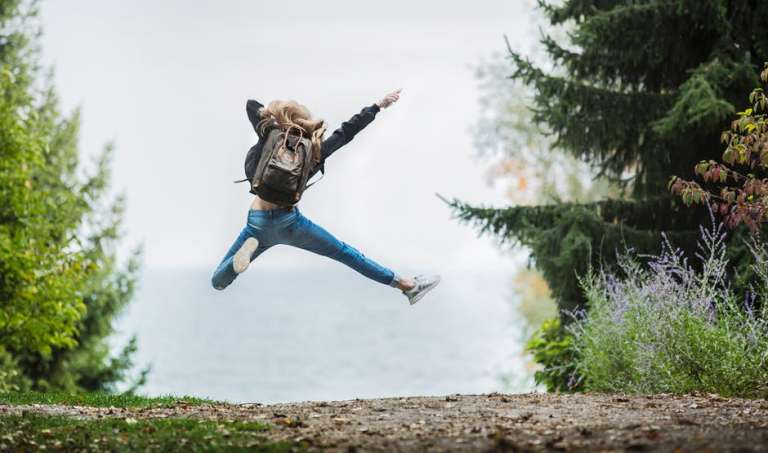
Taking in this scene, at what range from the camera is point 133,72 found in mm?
74312

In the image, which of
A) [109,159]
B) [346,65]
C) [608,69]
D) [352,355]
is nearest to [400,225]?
[346,65]

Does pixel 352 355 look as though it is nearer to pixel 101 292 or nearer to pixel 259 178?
pixel 101 292

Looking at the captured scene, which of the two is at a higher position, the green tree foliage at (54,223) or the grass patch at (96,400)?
the green tree foliage at (54,223)

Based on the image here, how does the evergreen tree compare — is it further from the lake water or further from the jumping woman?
the lake water

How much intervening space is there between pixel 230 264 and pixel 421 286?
1.70 metres

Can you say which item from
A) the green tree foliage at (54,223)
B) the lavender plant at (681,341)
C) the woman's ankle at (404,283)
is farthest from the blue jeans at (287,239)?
the green tree foliage at (54,223)

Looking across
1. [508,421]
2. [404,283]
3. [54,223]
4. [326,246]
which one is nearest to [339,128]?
[326,246]

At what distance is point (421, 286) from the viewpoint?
7.45 m

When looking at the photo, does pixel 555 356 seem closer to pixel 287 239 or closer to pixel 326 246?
pixel 326 246

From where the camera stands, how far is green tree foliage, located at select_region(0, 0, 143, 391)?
439 inches

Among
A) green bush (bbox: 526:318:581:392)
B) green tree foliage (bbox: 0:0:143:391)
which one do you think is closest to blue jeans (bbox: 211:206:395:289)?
green bush (bbox: 526:318:581:392)

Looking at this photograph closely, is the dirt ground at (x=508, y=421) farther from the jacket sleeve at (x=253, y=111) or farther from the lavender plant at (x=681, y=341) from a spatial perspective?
the jacket sleeve at (x=253, y=111)

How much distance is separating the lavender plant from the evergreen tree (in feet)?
4.66

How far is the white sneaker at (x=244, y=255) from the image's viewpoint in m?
6.48
